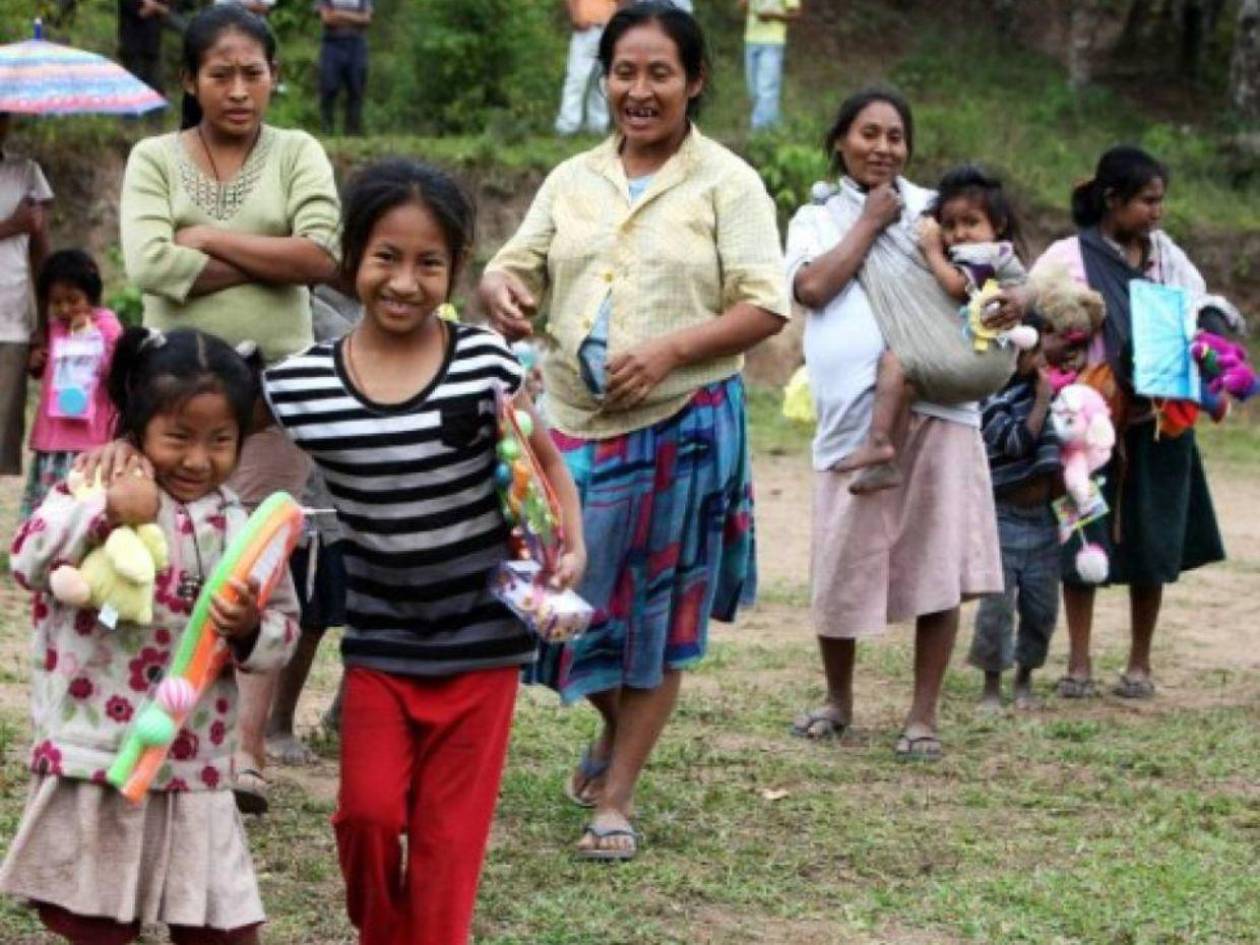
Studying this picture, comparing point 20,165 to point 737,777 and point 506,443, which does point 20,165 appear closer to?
point 737,777

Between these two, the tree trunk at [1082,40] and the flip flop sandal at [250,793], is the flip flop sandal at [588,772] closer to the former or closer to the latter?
the flip flop sandal at [250,793]

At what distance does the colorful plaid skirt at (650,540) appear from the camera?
5977 millimetres

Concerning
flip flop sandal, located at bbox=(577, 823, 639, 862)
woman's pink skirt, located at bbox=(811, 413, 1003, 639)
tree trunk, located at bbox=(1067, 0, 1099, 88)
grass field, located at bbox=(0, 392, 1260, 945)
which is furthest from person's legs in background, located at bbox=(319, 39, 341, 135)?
flip flop sandal, located at bbox=(577, 823, 639, 862)

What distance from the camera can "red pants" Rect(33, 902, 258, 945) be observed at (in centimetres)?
442

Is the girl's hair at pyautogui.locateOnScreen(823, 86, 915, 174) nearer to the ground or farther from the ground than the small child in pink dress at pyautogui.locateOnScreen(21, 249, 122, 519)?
farther from the ground

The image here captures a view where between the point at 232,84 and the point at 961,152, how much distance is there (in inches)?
591

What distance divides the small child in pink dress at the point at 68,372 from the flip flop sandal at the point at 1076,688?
358 centimetres

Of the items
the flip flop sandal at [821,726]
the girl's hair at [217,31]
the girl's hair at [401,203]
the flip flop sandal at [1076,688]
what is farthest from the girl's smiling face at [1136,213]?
the girl's hair at [401,203]

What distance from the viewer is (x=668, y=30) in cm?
589

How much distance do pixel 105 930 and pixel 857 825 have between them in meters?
2.51

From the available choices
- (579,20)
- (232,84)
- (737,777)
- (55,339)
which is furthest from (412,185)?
(579,20)

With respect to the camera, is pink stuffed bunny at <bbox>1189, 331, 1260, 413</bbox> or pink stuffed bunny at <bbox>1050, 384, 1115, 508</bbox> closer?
pink stuffed bunny at <bbox>1050, 384, 1115, 508</bbox>

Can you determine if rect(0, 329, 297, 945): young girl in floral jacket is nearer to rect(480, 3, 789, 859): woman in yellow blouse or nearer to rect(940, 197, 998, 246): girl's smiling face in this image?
rect(480, 3, 789, 859): woman in yellow blouse

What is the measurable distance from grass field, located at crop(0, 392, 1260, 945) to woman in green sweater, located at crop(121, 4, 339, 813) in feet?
2.33
